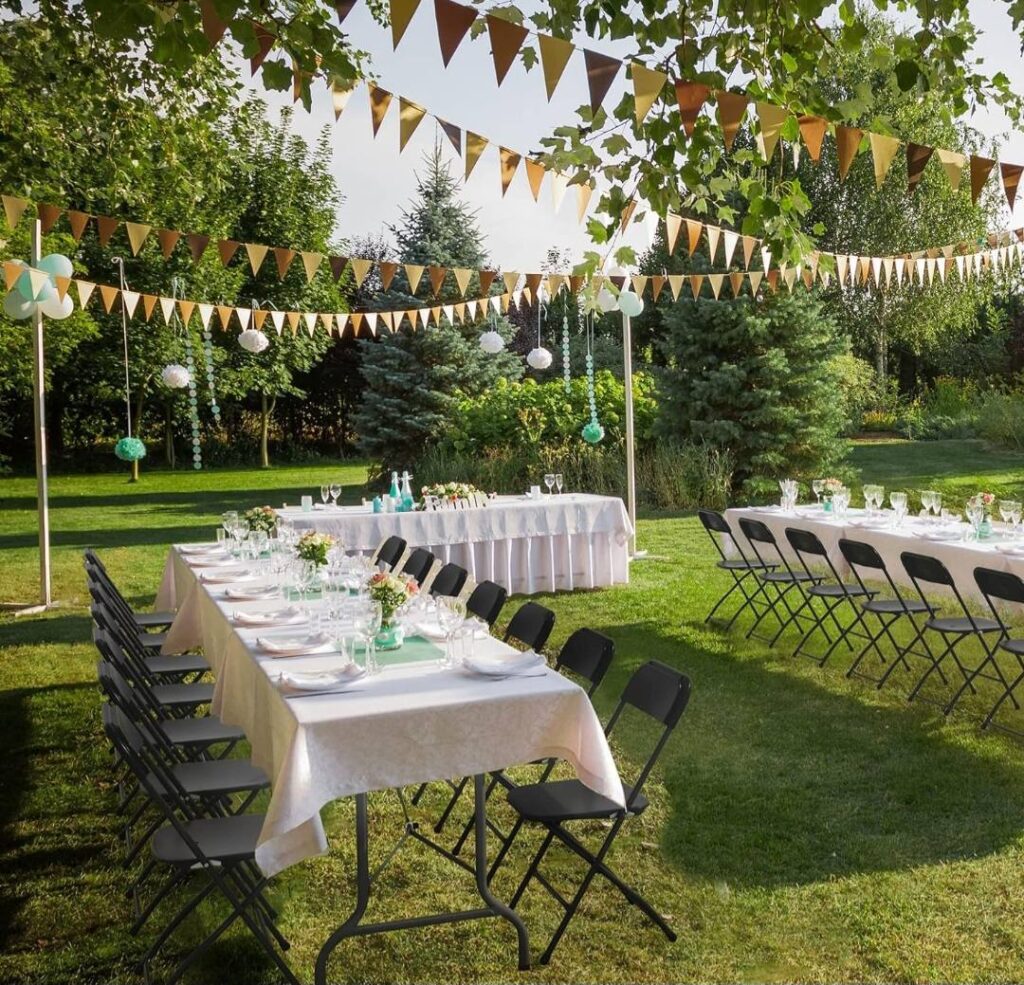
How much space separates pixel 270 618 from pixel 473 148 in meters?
2.47

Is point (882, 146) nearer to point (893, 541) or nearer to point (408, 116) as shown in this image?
point (408, 116)

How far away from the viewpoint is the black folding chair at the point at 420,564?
6.48 meters

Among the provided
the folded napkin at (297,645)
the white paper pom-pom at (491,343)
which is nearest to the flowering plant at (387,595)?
the folded napkin at (297,645)

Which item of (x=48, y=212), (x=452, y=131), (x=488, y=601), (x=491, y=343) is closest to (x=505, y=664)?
(x=488, y=601)

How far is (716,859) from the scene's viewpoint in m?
4.02

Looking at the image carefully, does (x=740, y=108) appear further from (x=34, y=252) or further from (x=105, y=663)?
(x=34, y=252)

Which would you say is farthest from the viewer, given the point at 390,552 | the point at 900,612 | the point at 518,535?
the point at 518,535

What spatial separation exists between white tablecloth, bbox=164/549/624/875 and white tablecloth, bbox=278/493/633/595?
471 centimetres

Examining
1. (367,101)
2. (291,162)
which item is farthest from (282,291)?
(367,101)

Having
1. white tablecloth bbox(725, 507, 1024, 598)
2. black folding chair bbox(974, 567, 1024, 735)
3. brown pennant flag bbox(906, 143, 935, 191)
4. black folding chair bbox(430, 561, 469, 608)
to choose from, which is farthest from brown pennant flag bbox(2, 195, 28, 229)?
black folding chair bbox(974, 567, 1024, 735)

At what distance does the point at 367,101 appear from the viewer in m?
5.10

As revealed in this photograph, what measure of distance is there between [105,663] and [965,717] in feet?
14.0

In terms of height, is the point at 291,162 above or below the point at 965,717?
above

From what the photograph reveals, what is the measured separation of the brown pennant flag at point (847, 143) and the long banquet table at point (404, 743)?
2366 mm
